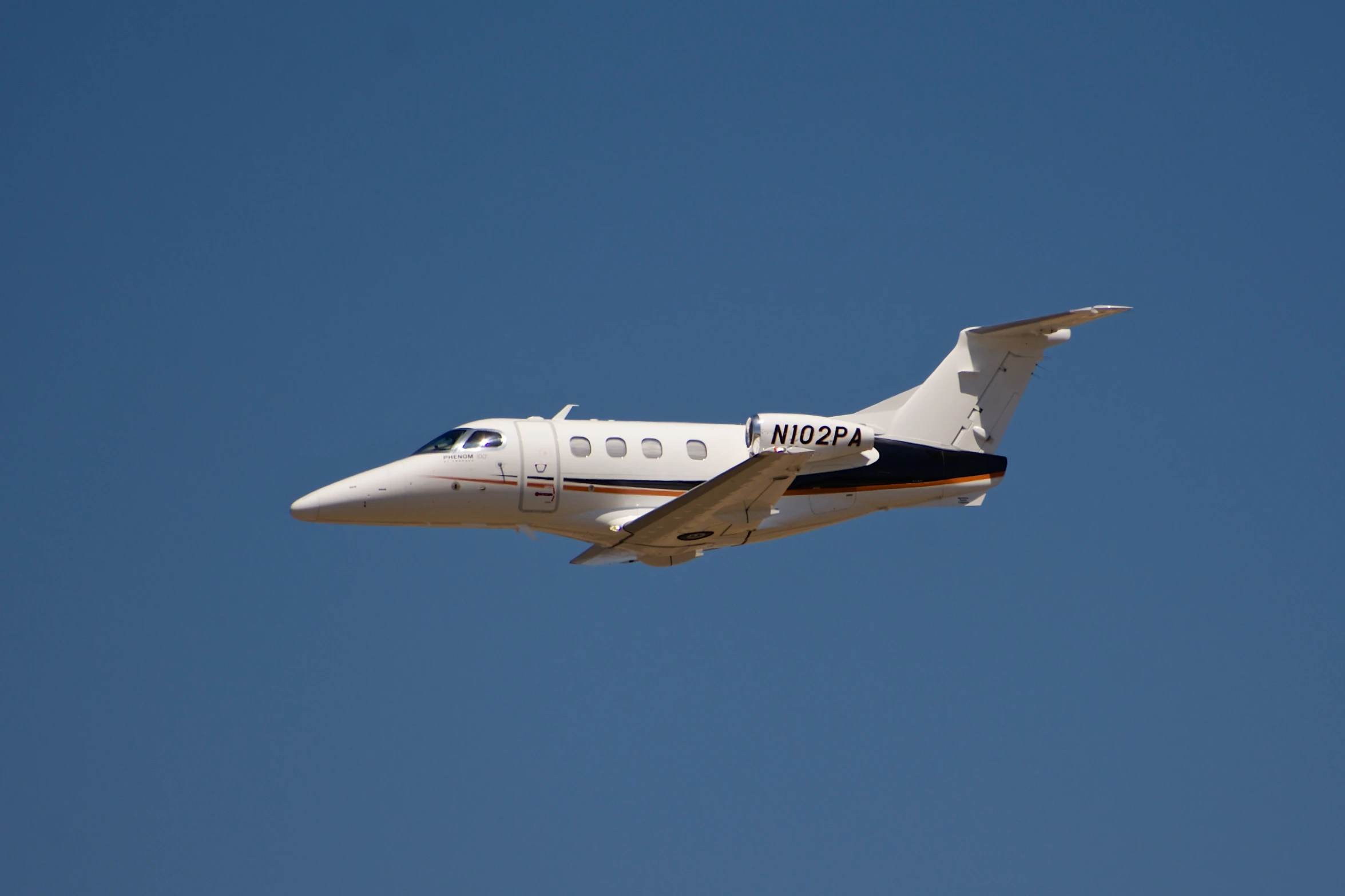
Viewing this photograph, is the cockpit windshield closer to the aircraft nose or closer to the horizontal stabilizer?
the aircraft nose

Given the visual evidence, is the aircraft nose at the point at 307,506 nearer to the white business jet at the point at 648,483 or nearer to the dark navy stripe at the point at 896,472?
the white business jet at the point at 648,483

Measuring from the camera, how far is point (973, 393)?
3067 cm

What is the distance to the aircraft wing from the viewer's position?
82.9 feet

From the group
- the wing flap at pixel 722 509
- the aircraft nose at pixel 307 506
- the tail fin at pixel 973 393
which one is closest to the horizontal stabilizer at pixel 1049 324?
the tail fin at pixel 973 393

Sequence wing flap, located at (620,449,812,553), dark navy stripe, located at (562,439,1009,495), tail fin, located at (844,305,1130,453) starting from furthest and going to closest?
1. tail fin, located at (844,305,1130,453)
2. dark navy stripe, located at (562,439,1009,495)
3. wing flap, located at (620,449,812,553)

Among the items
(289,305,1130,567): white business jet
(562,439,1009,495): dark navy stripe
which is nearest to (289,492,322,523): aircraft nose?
(289,305,1130,567): white business jet

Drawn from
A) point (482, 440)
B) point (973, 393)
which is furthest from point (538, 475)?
point (973, 393)

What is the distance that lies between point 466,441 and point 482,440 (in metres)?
0.32

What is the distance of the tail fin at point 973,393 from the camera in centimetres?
3038

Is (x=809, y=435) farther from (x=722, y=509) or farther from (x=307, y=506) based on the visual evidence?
(x=307, y=506)

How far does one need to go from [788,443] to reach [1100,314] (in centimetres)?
670

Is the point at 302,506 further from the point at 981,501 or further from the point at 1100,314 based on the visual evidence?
the point at 1100,314

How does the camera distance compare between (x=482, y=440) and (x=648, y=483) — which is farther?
(x=648, y=483)

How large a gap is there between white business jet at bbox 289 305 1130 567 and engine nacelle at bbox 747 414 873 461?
0.07 feet
